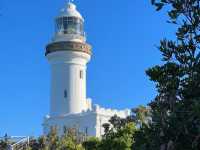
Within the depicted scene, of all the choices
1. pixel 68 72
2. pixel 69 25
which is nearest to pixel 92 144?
pixel 68 72

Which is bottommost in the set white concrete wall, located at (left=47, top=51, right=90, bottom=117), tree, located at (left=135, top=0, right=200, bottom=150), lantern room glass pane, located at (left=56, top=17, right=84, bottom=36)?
tree, located at (left=135, top=0, right=200, bottom=150)

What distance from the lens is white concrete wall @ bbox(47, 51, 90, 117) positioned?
7312 cm

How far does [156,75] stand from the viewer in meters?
15.7

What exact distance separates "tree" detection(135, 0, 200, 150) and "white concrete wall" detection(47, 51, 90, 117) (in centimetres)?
5755

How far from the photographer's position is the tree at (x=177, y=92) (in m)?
14.1

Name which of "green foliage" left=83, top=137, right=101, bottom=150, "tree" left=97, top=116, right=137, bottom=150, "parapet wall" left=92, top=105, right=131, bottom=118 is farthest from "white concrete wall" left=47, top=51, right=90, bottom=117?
"tree" left=97, top=116, right=137, bottom=150

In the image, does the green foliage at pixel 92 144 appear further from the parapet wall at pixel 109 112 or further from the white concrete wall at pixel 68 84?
the white concrete wall at pixel 68 84

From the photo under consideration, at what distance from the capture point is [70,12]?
77.3 meters

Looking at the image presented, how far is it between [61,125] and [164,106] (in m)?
57.0

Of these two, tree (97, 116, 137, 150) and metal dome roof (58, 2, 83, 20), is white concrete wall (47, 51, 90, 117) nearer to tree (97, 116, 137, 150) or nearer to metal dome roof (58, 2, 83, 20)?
metal dome roof (58, 2, 83, 20)

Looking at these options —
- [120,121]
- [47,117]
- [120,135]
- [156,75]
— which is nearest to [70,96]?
[47,117]

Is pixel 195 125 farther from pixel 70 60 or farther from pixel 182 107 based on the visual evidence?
pixel 70 60

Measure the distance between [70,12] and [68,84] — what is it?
28.9ft

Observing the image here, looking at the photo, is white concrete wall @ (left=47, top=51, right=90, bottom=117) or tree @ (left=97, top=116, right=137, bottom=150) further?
white concrete wall @ (left=47, top=51, right=90, bottom=117)
